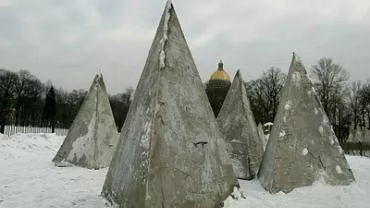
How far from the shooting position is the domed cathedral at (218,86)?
5403 centimetres

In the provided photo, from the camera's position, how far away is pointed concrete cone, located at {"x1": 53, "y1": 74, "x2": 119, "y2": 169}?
12000 mm

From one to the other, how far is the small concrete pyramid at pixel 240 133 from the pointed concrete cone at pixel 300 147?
140 centimetres

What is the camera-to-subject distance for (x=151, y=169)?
579 cm

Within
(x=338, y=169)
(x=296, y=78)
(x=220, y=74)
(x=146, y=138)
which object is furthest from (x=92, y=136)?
(x=220, y=74)

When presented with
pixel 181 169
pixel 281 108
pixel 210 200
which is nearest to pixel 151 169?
pixel 181 169

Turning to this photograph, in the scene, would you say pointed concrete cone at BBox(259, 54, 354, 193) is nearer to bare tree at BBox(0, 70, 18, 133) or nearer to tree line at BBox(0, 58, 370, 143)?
tree line at BBox(0, 58, 370, 143)

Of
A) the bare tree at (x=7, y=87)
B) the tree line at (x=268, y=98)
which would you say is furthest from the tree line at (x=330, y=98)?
the bare tree at (x=7, y=87)

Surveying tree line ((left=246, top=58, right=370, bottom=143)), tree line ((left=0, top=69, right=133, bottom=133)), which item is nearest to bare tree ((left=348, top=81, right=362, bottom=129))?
tree line ((left=246, top=58, right=370, bottom=143))

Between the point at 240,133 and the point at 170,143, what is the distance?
17.2 ft

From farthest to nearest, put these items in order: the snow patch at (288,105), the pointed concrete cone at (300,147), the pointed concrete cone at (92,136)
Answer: the pointed concrete cone at (92,136) < the snow patch at (288,105) < the pointed concrete cone at (300,147)

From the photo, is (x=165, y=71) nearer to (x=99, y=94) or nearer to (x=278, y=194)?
(x=278, y=194)

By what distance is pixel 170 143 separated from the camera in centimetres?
612

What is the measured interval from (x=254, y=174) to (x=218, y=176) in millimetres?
4100

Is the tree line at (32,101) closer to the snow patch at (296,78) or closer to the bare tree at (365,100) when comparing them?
the bare tree at (365,100)
